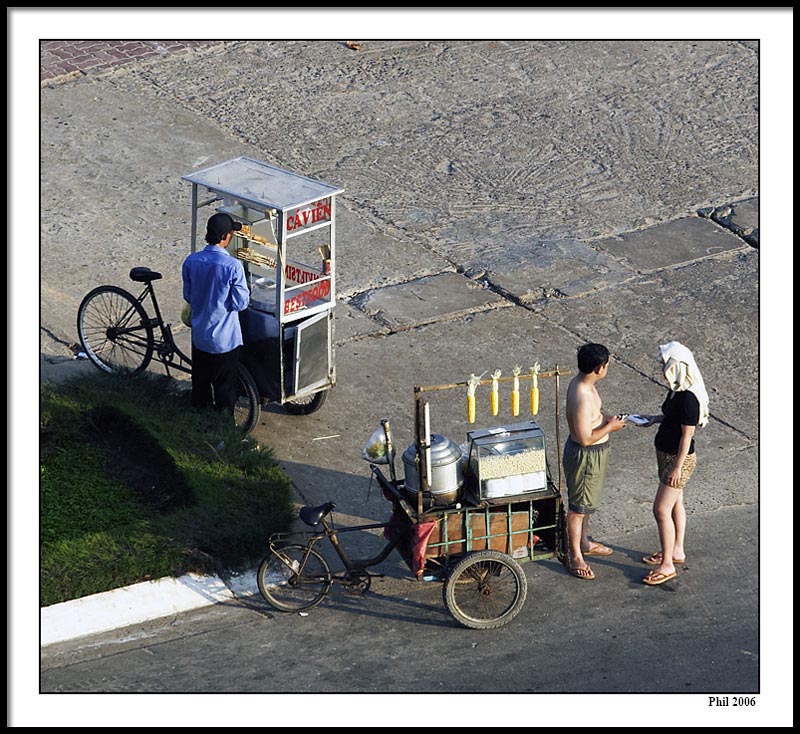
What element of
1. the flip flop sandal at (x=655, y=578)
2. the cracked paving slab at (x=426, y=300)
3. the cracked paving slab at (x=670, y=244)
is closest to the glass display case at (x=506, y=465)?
the flip flop sandal at (x=655, y=578)

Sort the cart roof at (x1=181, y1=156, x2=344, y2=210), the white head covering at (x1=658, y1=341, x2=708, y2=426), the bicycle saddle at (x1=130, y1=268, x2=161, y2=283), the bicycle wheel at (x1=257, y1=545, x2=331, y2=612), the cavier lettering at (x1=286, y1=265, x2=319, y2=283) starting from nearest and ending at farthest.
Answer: the white head covering at (x1=658, y1=341, x2=708, y2=426)
the bicycle wheel at (x1=257, y1=545, x2=331, y2=612)
the cart roof at (x1=181, y1=156, x2=344, y2=210)
the cavier lettering at (x1=286, y1=265, x2=319, y2=283)
the bicycle saddle at (x1=130, y1=268, x2=161, y2=283)

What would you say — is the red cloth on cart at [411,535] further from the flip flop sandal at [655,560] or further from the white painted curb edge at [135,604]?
the flip flop sandal at [655,560]

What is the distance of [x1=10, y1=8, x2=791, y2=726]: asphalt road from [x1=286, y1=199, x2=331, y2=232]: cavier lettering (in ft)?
4.75

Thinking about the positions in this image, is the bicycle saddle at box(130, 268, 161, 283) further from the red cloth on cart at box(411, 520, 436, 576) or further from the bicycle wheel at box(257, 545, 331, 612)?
the red cloth on cart at box(411, 520, 436, 576)

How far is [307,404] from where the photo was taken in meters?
9.27

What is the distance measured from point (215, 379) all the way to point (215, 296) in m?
0.63

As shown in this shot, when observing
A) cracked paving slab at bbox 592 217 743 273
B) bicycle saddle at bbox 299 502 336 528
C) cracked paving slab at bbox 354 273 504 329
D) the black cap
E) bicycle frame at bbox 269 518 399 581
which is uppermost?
cracked paving slab at bbox 592 217 743 273

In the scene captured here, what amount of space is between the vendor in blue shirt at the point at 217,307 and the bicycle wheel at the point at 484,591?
2.29 meters

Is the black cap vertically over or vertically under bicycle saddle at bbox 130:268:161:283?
over

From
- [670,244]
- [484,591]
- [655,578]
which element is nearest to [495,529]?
[484,591]

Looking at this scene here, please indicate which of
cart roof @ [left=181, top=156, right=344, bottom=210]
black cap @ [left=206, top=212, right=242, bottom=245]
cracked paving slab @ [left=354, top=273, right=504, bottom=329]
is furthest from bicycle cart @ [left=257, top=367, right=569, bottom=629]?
cracked paving slab @ [left=354, top=273, right=504, bottom=329]

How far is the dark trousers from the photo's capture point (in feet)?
28.0

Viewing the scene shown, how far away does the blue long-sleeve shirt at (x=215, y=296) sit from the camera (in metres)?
8.24

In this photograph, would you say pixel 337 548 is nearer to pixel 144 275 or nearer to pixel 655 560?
pixel 655 560
